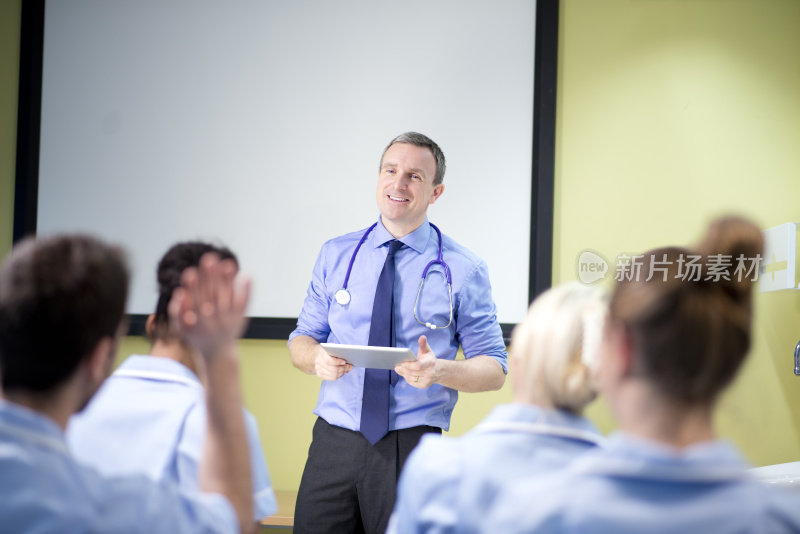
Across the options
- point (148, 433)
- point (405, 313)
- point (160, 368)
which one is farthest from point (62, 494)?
point (405, 313)

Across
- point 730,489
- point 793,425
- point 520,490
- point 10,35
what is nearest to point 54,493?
point 520,490

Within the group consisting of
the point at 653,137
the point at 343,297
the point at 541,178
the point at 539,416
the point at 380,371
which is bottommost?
the point at 380,371

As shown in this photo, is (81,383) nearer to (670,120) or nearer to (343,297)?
(343,297)

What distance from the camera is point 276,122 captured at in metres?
3.34

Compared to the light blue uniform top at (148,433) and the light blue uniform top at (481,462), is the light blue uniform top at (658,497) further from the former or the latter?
the light blue uniform top at (148,433)

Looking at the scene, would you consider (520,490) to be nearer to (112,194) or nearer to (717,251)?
(717,251)

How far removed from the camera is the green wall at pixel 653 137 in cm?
318

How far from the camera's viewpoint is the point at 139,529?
2.87 feet

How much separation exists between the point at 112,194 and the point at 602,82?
233cm

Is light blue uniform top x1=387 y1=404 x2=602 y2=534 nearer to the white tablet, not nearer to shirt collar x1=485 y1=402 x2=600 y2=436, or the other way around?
shirt collar x1=485 y1=402 x2=600 y2=436

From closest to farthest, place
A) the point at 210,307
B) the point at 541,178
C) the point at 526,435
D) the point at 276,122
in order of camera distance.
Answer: the point at 210,307, the point at 526,435, the point at 541,178, the point at 276,122

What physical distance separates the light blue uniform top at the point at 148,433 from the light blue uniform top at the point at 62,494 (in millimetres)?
244

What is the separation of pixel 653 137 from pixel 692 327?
249cm

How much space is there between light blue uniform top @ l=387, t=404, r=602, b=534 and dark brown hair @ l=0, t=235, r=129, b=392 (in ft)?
1.66
